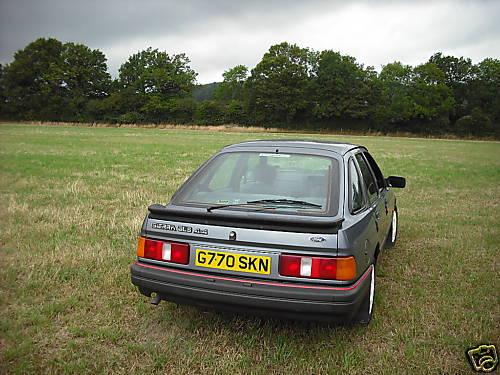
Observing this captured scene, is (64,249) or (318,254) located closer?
(318,254)

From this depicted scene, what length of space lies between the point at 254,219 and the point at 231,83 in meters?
93.4

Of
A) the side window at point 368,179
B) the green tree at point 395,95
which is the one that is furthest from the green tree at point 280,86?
the side window at point 368,179

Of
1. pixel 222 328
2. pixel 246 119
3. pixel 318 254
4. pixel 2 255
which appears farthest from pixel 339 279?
pixel 246 119

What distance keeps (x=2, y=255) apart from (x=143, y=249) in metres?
2.87

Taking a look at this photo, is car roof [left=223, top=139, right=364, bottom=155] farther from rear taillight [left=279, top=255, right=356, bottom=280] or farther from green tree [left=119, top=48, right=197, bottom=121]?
green tree [left=119, top=48, right=197, bottom=121]

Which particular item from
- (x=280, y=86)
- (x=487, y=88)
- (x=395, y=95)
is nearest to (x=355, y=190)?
(x=280, y=86)

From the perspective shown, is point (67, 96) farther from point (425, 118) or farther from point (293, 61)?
point (425, 118)

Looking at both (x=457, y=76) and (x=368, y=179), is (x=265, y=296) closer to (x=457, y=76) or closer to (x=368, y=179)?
(x=368, y=179)

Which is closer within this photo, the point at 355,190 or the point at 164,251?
the point at 164,251

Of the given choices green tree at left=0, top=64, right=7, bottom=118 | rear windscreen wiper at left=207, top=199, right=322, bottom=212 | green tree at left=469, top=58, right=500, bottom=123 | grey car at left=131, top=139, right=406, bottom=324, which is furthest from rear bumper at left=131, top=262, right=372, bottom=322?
green tree at left=0, top=64, right=7, bottom=118

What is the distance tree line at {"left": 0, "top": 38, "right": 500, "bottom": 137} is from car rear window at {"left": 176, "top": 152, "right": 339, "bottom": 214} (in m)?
62.8

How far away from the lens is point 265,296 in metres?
3.06

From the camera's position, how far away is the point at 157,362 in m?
3.19

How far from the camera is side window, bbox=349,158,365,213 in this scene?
3.59 m
